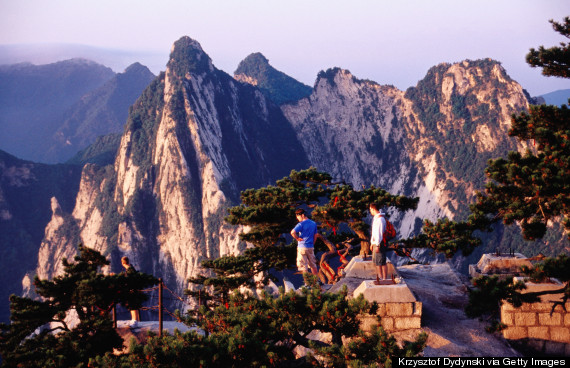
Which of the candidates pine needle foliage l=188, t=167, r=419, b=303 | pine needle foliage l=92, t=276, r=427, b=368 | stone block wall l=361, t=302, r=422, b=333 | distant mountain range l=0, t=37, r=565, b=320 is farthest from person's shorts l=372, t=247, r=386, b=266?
distant mountain range l=0, t=37, r=565, b=320

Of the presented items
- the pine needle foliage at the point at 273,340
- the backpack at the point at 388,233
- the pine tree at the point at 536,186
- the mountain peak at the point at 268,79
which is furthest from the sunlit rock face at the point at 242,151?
the pine needle foliage at the point at 273,340

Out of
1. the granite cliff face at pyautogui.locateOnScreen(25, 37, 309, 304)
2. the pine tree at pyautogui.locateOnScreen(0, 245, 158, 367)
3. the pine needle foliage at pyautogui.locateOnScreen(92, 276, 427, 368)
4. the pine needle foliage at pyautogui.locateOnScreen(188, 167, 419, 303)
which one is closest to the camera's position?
the pine needle foliage at pyautogui.locateOnScreen(92, 276, 427, 368)

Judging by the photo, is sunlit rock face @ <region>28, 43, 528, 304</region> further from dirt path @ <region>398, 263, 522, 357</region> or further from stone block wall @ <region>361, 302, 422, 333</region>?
stone block wall @ <region>361, 302, 422, 333</region>

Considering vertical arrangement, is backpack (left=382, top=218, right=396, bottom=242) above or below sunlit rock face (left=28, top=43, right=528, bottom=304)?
below

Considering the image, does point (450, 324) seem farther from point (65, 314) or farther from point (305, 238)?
point (65, 314)

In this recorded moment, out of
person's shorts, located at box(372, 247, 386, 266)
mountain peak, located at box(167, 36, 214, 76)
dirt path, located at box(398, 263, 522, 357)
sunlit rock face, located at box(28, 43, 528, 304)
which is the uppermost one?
mountain peak, located at box(167, 36, 214, 76)

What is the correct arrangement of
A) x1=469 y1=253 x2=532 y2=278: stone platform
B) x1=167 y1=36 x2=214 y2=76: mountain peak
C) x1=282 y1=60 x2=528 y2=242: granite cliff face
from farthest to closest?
x1=167 y1=36 x2=214 y2=76: mountain peak → x1=282 y1=60 x2=528 y2=242: granite cliff face → x1=469 y1=253 x2=532 y2=278: stone platform
